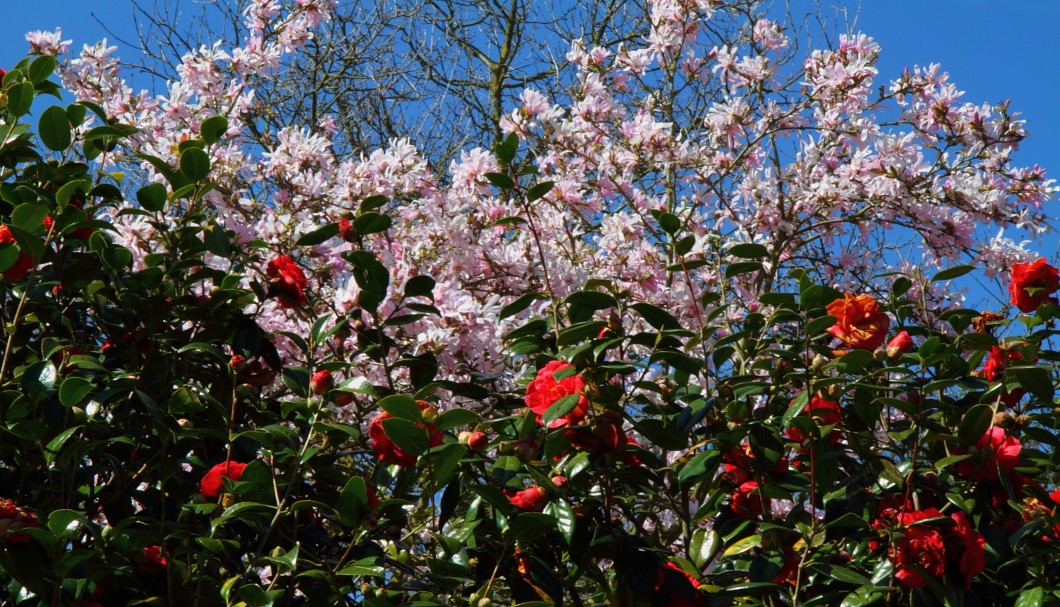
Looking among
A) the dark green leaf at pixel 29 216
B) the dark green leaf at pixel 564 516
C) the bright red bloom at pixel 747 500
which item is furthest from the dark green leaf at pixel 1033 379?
the dark green leaf at pixel 29 216

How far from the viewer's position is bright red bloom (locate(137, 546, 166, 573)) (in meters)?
1.38

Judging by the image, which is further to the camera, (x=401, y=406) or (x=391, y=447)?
(x=391, y=447)

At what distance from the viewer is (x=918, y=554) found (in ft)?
4.24

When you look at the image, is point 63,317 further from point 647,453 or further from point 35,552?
point 647,453

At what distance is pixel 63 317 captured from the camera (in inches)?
62.5

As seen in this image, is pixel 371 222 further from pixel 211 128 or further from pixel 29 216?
pixel 29 216

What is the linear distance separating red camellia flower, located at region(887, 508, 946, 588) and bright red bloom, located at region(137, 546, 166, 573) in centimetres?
98

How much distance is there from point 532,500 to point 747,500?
390 mm

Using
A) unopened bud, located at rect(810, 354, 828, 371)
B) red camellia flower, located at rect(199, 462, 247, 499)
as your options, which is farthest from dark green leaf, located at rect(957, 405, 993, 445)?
red camellia flower, located at rect(199, 462, 247, 499)

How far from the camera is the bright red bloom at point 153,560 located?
1382 millimetres

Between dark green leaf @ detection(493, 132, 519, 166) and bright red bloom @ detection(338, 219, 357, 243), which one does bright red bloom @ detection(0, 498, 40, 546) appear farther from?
dark green leaf @ detection(493, 132, 519, 166)

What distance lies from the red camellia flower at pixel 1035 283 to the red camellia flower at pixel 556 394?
79 centimetres

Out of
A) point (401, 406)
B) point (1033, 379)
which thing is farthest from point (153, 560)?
point (1033, 379)

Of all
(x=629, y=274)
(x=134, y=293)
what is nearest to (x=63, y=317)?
(x=134, y=293)
